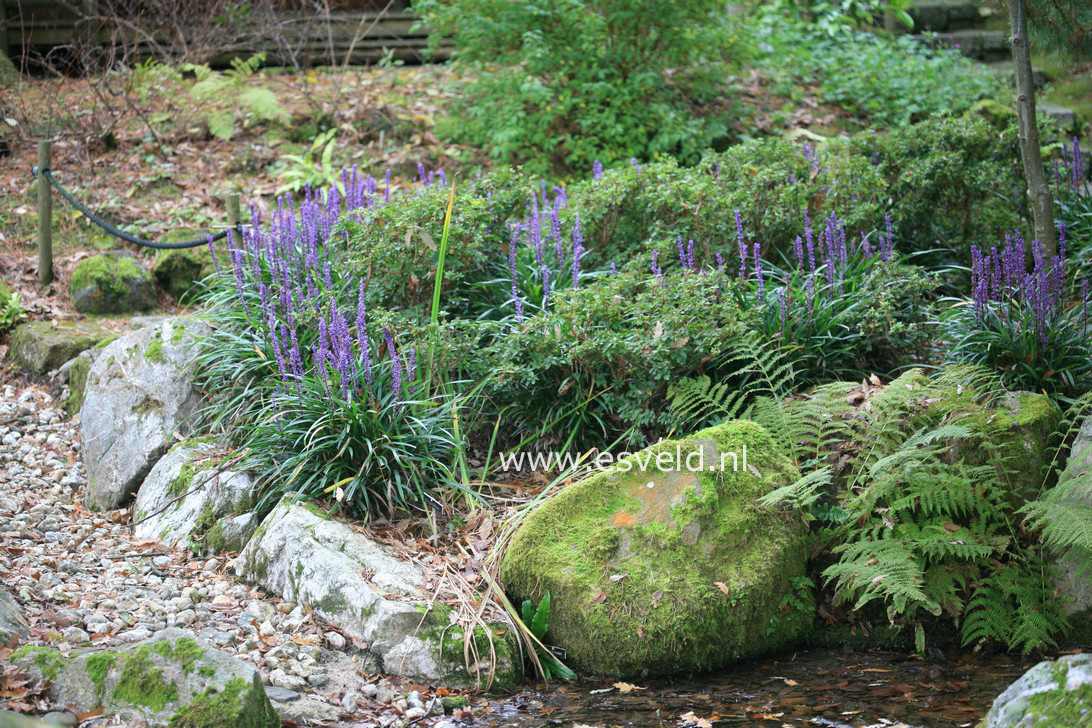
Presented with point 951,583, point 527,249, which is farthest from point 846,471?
point 527,249

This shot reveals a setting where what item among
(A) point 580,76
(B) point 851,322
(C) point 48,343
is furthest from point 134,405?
(A) point 580,76

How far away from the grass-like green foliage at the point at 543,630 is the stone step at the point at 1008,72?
8.23m

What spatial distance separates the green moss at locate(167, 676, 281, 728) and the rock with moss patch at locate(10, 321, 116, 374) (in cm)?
436

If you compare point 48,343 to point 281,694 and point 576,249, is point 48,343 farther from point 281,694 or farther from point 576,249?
point 281,694

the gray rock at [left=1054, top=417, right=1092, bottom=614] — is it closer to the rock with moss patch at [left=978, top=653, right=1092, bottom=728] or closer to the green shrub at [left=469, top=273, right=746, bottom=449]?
the rock with moss patch at [left=978, top=653, right=1092, bottom=728]

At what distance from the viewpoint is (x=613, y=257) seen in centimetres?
650

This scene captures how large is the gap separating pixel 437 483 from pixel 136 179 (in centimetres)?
568

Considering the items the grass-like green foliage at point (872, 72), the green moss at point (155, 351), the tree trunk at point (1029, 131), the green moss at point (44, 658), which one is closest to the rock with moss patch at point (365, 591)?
the green moss at point (44, 658)

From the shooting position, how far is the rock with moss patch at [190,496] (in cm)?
510

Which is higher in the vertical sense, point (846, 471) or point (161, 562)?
Answer: point (846, 471)

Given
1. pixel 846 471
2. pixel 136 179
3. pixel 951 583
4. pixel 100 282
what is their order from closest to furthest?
pixel 951 583, pixel 846 471, pixel 100 282, pixel 136 179

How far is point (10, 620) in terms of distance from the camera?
12.4 ft

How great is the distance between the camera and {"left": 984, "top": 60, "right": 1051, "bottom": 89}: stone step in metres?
10.5

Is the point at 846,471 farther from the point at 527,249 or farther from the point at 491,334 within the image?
the point at 527,249
